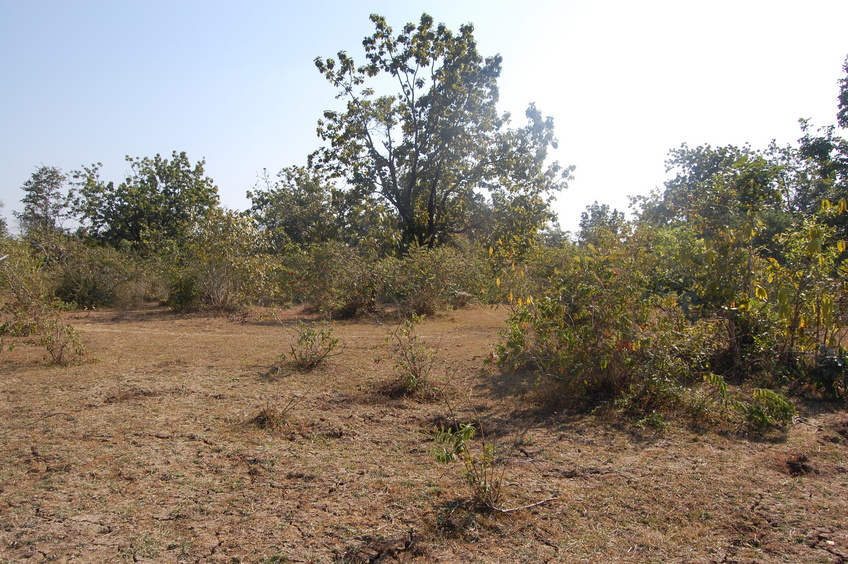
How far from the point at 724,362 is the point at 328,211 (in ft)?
64.7

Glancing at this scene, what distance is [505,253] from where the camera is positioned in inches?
385

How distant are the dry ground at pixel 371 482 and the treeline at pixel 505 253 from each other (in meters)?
0.62

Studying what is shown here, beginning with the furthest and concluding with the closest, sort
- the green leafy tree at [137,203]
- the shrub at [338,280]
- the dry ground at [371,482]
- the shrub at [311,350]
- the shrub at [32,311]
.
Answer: the green leafy tree at [137,203]
the shrub at [338,280]
the shrub at [32,311]
the shrub at [311,350]
the dry ground at [371,482]

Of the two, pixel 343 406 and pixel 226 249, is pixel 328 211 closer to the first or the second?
pixel 226 249

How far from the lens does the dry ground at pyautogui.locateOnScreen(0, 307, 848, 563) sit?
2.62 m

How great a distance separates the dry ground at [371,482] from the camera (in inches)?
103

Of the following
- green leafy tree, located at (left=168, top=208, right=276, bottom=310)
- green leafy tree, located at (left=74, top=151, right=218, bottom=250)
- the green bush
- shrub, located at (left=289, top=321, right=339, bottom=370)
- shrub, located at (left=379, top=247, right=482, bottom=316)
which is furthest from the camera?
green leafy tree, located at (left=74, top=151, right=218, bottom=250)

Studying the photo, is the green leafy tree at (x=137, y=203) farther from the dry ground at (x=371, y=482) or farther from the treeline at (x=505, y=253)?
the dry ground at (x=371, y=482)

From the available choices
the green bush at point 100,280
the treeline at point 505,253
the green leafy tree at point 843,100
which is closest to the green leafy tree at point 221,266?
the treeline at point 505,253

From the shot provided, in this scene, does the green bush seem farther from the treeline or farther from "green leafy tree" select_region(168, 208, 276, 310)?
"green leafy tree" select_region(168, 208, 276, 310)

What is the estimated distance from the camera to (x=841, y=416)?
4262 millimetres

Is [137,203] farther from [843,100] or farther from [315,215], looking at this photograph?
[843,100]

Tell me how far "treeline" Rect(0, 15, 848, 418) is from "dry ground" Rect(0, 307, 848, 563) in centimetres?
62

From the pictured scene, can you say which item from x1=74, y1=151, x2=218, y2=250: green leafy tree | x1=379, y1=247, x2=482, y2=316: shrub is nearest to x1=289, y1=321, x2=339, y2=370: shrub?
x1=379, y1=247, x2=482, y2=316: shrub
